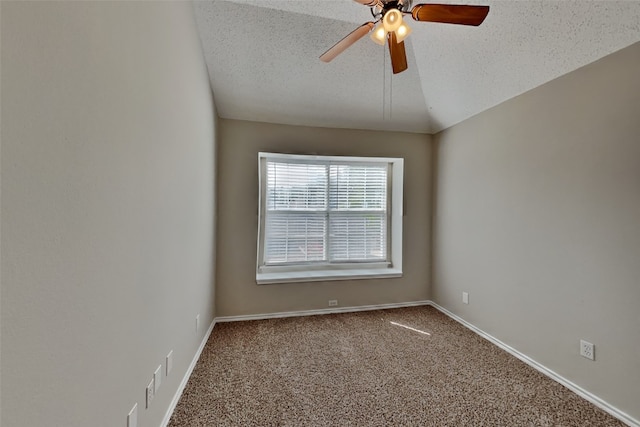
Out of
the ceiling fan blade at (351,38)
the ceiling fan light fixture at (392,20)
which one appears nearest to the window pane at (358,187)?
the ceiling fan blade at (351,38)

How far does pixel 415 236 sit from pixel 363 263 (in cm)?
77

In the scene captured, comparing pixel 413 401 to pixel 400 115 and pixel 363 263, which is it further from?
pixel 400 115

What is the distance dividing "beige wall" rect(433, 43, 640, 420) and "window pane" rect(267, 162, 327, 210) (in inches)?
67.8

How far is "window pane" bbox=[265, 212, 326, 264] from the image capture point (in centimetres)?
342

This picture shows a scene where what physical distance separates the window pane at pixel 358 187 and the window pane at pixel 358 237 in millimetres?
143

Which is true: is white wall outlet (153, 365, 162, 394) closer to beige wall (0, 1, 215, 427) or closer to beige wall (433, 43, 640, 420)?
beige wall (0, 1, 215, 427)

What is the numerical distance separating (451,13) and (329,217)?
8.12ft

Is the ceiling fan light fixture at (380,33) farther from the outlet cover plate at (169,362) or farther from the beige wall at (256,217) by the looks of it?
the outlet cover plate at (169,362)

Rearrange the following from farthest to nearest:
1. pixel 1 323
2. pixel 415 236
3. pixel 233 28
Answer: pixel 415 236, pixel 233 28, pixel 1 323

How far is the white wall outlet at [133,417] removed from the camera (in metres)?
1.14

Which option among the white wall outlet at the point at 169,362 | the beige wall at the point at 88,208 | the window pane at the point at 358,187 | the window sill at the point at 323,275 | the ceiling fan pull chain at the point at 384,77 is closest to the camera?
the beige wall at the point at 88,208

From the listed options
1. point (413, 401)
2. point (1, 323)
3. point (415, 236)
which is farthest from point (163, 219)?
point (415, 236)

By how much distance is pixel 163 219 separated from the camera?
147cm

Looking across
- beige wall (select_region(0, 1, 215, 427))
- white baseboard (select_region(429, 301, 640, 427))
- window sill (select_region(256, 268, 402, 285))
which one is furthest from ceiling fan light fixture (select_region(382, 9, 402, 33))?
white baseboard (select_region(429, 301, 640, 427))
